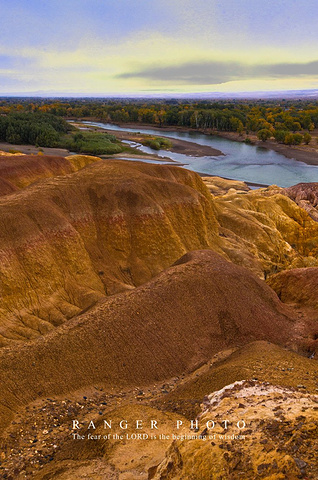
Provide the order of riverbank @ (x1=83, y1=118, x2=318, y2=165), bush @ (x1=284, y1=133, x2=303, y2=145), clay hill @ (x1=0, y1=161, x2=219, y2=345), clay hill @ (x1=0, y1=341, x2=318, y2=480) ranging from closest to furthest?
clay hill @ (x1=0, y1=341, x2=318, y2=480), clay hill @ (x1=0, y1=161, x2=219, y2=345), riverbank @ (x1=83, y1=118, x2=318, y2=165), bush @ (x1=284, y1=133, x2=303, y2=145)

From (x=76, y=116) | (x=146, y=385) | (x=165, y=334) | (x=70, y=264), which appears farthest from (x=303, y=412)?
(x=76, y=116)

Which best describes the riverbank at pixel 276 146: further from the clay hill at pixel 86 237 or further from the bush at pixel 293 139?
the clay hill at pixel 86 237

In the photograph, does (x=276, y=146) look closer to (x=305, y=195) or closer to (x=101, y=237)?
(x=305, y=195)

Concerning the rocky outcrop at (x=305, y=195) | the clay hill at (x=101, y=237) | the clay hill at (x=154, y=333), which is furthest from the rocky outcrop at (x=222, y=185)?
the clay hill at (x=154, y=333)

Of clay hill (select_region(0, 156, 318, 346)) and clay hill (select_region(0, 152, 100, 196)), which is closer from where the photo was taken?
clay hill (select_region(0, 156, 318, 346))

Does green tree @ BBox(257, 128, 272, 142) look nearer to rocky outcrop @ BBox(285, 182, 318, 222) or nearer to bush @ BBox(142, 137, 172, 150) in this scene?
bush @ BBox(142, 137, 172, 150)

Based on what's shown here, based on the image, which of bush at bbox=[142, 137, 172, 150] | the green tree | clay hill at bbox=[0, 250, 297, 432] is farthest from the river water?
clay hill at bbox=[0, 250, 297, 432]

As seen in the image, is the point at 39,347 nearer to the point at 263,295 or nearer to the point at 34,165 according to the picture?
the point at 263,295

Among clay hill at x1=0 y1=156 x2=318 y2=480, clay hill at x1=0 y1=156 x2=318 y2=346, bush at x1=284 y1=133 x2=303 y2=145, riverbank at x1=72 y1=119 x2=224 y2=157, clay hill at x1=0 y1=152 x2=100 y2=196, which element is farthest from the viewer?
bush at x1=284 y1=133 x2=303 y2=145
